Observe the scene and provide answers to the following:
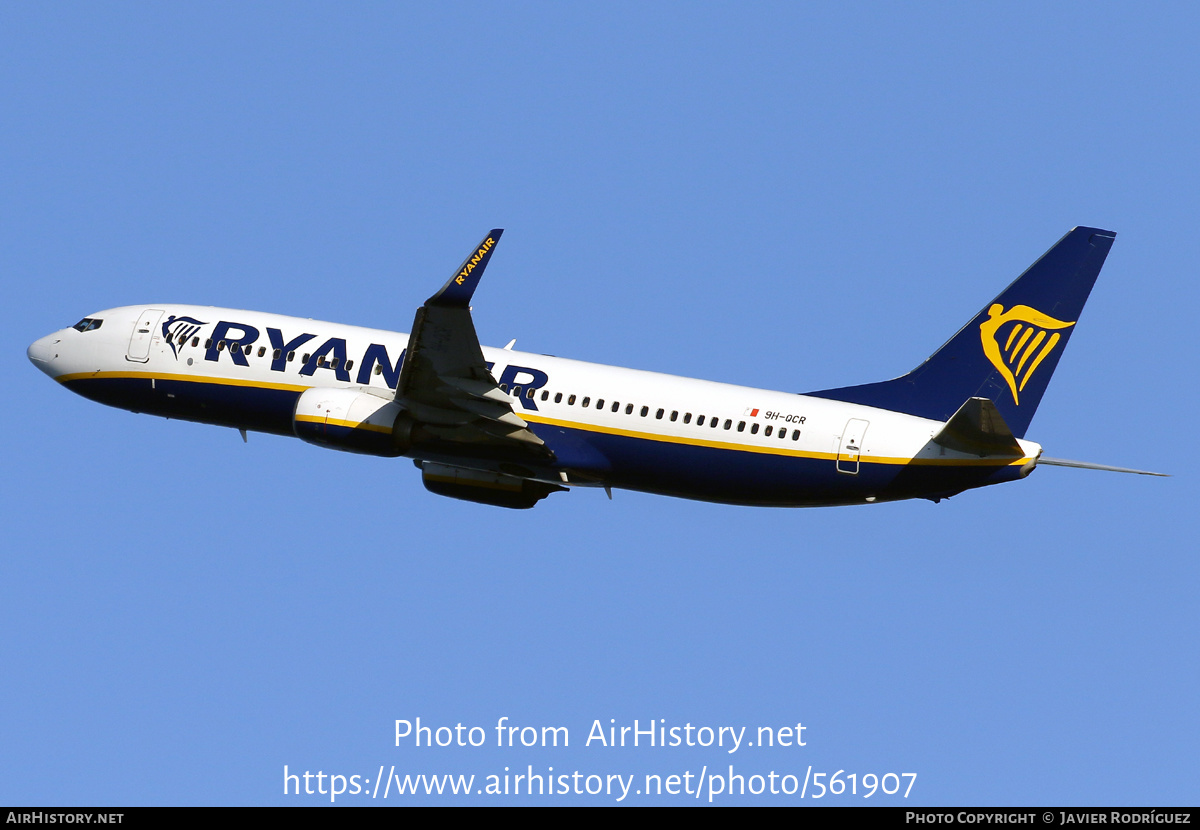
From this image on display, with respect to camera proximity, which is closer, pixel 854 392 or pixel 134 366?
pixel 854 392

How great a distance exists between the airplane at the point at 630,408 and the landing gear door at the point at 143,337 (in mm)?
1124

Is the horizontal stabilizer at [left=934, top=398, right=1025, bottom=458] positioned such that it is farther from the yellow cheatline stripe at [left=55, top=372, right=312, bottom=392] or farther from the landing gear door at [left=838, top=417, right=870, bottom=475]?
the yellow cheatline stripe at [left=55, top=372, right=312, bottom=392]

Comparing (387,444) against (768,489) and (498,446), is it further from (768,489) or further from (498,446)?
(768,489)

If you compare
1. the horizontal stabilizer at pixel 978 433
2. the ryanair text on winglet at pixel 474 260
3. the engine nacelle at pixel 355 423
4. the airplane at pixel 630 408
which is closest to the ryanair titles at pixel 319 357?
the airplane at pixel 630 408

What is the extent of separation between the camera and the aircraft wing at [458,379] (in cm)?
3397

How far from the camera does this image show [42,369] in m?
43.8

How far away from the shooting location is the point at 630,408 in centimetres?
3719

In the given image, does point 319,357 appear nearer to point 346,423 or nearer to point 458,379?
point 346,423

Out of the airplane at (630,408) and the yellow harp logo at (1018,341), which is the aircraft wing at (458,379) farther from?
the yellow harp logo at (1018,341)

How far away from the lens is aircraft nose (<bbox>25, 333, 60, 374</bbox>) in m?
43.5

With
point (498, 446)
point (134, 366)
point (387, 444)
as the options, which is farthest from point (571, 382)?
point (134, 366)

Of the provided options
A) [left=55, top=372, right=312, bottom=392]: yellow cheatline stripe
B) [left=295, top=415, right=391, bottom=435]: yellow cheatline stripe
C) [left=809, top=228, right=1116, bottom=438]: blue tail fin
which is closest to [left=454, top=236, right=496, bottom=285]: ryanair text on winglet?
[left=295, top=415, right=391, bottom=435]: yellow cheatline stripe

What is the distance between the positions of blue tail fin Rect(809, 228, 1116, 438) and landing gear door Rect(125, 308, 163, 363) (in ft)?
66.0
